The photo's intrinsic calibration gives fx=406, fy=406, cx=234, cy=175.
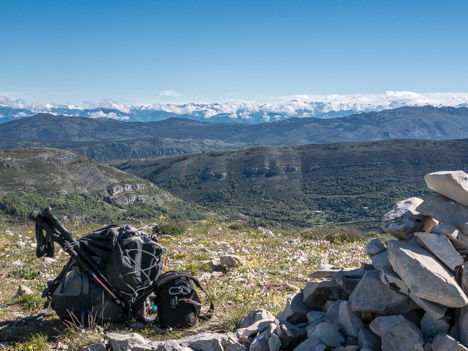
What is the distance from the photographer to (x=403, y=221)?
6.36m

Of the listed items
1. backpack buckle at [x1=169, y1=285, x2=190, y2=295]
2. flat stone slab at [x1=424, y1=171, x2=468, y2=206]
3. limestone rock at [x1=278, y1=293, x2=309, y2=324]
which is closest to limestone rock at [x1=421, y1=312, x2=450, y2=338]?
flat stone slab at [x1=424, y1=171, x2=468, y2=206]

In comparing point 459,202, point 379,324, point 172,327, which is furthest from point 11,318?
point 459,202

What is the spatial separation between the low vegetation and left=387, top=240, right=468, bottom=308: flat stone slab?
2971 mm

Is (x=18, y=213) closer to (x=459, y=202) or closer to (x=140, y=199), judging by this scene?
(x=140, y=199)

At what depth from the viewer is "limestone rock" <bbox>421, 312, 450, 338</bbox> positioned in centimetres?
520

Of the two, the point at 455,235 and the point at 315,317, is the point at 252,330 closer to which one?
the point at 315,317

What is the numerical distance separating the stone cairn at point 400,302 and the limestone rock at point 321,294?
0.6 inches

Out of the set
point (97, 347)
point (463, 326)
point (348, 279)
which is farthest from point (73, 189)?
point (463, 326)

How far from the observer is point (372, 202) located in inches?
6678

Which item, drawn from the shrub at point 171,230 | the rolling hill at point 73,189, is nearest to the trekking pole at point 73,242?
the shrub at point 171,230

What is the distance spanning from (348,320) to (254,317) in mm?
1783

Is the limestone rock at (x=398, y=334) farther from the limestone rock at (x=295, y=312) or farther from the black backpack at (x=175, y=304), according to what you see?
the black backpack at (x=175, y=304)

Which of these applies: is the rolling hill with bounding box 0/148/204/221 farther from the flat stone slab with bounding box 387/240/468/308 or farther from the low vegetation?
the flat stone slab with bounding box 387/240/468/308

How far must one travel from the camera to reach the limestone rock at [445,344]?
4734 millimetres
